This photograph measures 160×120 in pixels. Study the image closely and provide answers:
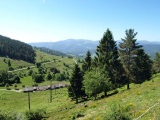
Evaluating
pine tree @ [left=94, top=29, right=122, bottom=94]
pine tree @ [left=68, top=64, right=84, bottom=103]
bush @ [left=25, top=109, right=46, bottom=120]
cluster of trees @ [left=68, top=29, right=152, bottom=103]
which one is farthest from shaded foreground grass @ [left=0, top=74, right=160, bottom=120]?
pine tree @ [left=68, top=64, right=84, bottom=103]

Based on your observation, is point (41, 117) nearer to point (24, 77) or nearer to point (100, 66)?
point (100, 66)

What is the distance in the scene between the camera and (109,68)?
5409 cm

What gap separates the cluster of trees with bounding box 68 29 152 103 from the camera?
47.7m

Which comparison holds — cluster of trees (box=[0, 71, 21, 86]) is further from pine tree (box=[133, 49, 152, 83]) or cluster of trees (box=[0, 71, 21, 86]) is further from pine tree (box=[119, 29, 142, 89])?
pine tree (box=[119, 29, 142, 89])

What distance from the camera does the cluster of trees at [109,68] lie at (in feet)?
156

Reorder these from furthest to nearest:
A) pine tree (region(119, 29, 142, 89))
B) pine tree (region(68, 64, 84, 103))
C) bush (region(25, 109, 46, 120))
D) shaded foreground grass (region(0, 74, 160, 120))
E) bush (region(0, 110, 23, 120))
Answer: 1. pine tree (region(68, 64, 84, 103))
2. pine tree (region(119, 29, 142, 89))
3. bush (region(25, 109, 46, 120))
4. bush (region(0, 110, 23, 120))
5. shaded foreground grass (region(0, 74, 160, 120))

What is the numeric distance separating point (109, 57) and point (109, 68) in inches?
105

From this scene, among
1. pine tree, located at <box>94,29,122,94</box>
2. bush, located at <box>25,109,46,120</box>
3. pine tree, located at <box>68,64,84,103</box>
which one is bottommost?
bush, located at <box>25,109,46,120</box>

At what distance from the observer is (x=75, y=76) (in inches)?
2194

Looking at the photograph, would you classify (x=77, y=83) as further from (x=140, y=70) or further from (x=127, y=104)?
(x=127, y=104)

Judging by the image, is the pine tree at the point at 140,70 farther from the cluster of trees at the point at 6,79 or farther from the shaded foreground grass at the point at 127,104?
the cluster of trees at the point at 6,79

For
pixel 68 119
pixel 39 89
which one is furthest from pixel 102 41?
pixel 39 89

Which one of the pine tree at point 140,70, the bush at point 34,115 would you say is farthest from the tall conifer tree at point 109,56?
the bush at point 34,115

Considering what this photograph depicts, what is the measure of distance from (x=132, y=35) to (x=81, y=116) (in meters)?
25.4
